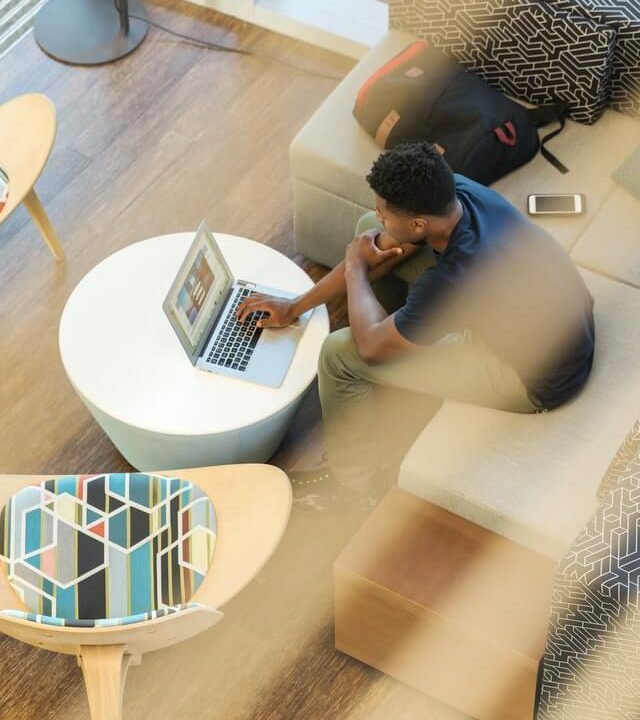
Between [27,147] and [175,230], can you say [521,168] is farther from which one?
[27,147]

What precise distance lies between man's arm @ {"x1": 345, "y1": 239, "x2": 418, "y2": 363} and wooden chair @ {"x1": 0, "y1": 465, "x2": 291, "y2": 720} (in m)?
0.36

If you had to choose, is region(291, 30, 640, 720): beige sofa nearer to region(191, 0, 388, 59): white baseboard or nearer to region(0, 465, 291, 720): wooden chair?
region(0, 465, 291, 720): wooden chair

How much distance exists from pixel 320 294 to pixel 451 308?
46 centimetres

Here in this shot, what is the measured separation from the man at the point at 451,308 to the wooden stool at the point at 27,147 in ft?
2.65

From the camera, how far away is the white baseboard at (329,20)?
378 cm

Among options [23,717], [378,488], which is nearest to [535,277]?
[378,488]

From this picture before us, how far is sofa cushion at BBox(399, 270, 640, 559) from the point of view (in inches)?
90.8

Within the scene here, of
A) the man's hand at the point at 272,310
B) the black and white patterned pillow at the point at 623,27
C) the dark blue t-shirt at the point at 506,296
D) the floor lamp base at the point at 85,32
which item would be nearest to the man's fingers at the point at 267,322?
the man's hand at the point at 272,310

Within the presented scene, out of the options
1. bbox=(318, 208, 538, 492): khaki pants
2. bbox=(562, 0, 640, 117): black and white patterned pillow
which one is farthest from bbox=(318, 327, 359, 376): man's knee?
bbox=(562, 0, 640, 117): black and white patterned pillow

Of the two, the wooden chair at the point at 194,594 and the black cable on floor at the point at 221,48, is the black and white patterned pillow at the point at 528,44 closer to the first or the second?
the black cable on floor at the point at 221,48

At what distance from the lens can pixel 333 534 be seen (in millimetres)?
2773

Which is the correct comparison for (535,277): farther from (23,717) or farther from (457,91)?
(23,717)

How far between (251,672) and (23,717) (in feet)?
1.73

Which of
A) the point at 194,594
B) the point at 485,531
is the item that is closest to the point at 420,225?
the point at 485,531
